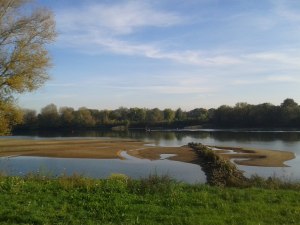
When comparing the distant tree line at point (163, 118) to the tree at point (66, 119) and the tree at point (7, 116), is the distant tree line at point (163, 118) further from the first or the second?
the tree at point (7, 116)

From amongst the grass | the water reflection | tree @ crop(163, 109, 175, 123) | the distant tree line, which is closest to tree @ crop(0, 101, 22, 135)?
the water reflection

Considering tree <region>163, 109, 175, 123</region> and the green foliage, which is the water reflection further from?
tree <region>163, 109, 175, 123</region>

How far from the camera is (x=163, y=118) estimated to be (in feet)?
586

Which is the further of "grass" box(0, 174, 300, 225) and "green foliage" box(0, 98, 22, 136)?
"green foliage" box(0, 98, 22, 136)

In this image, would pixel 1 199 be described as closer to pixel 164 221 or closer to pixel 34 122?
pixel 164 221

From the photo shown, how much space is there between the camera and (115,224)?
344 inches

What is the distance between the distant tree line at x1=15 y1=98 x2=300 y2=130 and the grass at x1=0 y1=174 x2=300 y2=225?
116 m

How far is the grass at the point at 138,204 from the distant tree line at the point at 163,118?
115556mm

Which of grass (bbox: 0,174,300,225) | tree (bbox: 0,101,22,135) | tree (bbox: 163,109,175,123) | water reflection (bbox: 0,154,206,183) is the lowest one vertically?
water reflection (bbox: 0,154,206,183)

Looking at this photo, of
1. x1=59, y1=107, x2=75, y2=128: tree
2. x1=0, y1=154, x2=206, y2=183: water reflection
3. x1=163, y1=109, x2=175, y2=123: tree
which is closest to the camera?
x1=0, y1=154, x2=206, y2=183: water reflection

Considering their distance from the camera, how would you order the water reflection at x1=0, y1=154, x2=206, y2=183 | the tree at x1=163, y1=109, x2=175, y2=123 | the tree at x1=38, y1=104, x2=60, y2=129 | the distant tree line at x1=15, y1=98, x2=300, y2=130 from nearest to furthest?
the water reflection at x1=0, y1=154, x2=206, y2=183, the distant tree line at x1=15, y1=98, x2=300, y2=130, the tree at x1=38, y1=104, x2=60, y2=129, the tree at x1=163, y1=109, x2=175, y2=123

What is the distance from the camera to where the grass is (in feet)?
30.3

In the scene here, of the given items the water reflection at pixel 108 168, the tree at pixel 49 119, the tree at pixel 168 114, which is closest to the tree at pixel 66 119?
the tree at pixel 49 119

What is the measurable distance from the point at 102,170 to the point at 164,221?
82.6 feet
